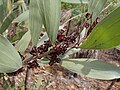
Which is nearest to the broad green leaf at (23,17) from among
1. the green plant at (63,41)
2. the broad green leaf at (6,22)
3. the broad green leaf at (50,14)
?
the broad green leaf at (6,22)

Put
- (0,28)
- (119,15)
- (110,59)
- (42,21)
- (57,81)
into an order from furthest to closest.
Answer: (110,59) < (57,81) < (0,28) < (42,21) < (119,15)

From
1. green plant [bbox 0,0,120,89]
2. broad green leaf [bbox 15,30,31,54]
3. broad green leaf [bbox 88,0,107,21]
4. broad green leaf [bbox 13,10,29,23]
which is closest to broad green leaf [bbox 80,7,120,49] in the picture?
green plant [bbox 0,0,120,89]

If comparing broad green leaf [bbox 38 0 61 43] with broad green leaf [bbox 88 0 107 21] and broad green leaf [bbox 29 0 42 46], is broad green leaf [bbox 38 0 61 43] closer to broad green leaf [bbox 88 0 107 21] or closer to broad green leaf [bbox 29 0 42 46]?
broad green leaf [bbox 29 0 42 46]

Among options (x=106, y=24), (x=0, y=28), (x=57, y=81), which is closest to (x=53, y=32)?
(x=106, y=24)

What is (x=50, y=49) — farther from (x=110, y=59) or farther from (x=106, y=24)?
(x=110, y=59)

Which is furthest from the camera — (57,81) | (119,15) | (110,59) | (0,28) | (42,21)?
(110,59)

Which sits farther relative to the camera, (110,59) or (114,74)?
(110,59)

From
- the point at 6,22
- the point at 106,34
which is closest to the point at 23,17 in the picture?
the point at 6,22
